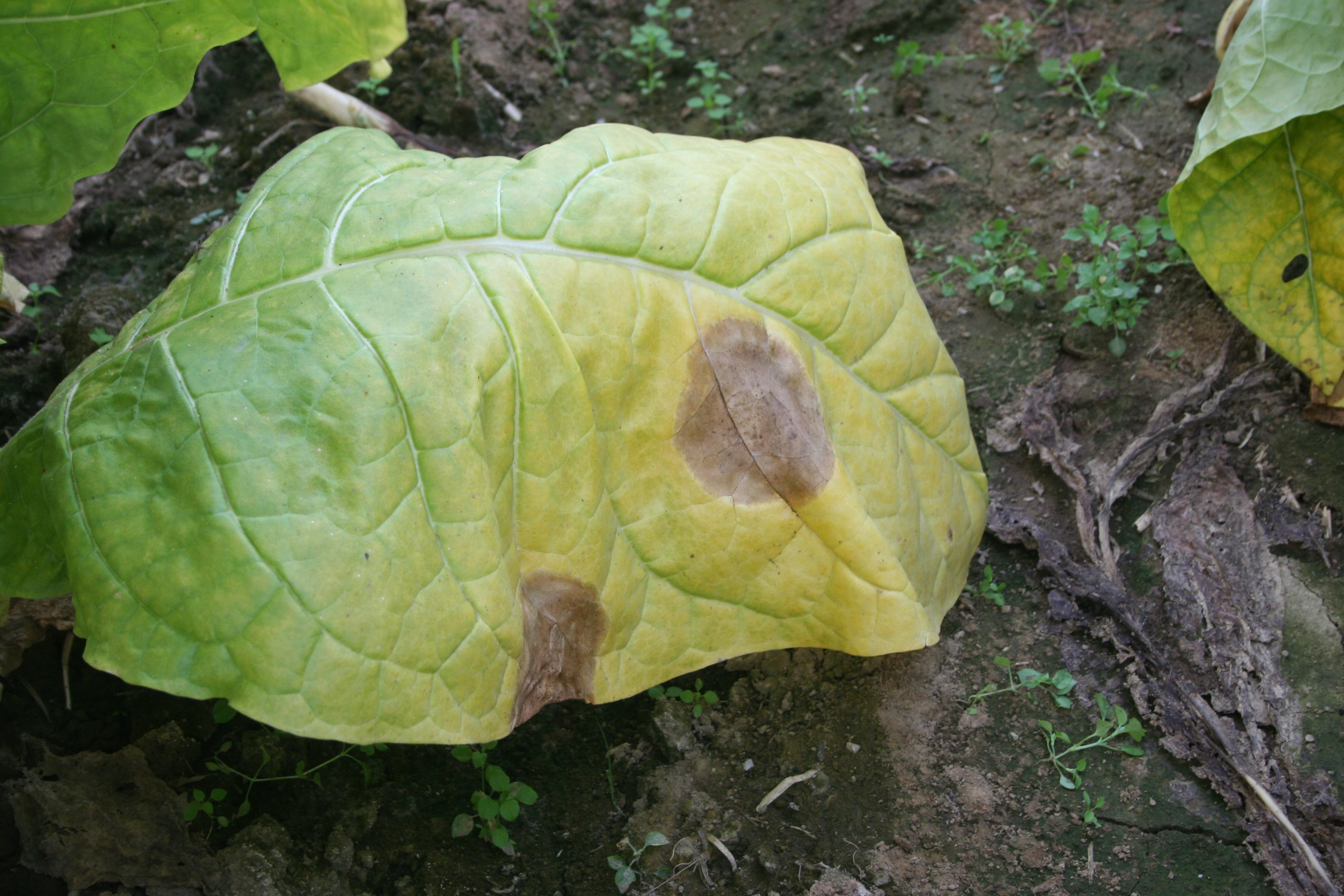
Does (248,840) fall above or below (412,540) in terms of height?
below

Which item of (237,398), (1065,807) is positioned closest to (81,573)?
(237,398)

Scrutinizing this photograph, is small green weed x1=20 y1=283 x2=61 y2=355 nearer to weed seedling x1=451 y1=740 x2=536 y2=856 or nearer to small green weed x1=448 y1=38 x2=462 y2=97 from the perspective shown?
small green weed x1=448 y1=38 x2=462 y2=97

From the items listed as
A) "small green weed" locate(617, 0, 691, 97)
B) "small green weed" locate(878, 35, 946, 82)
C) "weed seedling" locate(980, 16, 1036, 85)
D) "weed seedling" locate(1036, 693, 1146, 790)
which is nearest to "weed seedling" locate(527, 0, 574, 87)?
"small green weed" locate(617, 0, 691, 97)

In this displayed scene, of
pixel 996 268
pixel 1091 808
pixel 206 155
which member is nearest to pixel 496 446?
pixel 1091 808

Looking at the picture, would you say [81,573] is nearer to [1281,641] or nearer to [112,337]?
[112,337]

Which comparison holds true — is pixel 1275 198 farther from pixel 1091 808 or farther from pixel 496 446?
pixel 496 446

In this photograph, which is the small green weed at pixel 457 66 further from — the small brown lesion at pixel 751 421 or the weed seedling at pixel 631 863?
the weed seedling at pixel 631 863
